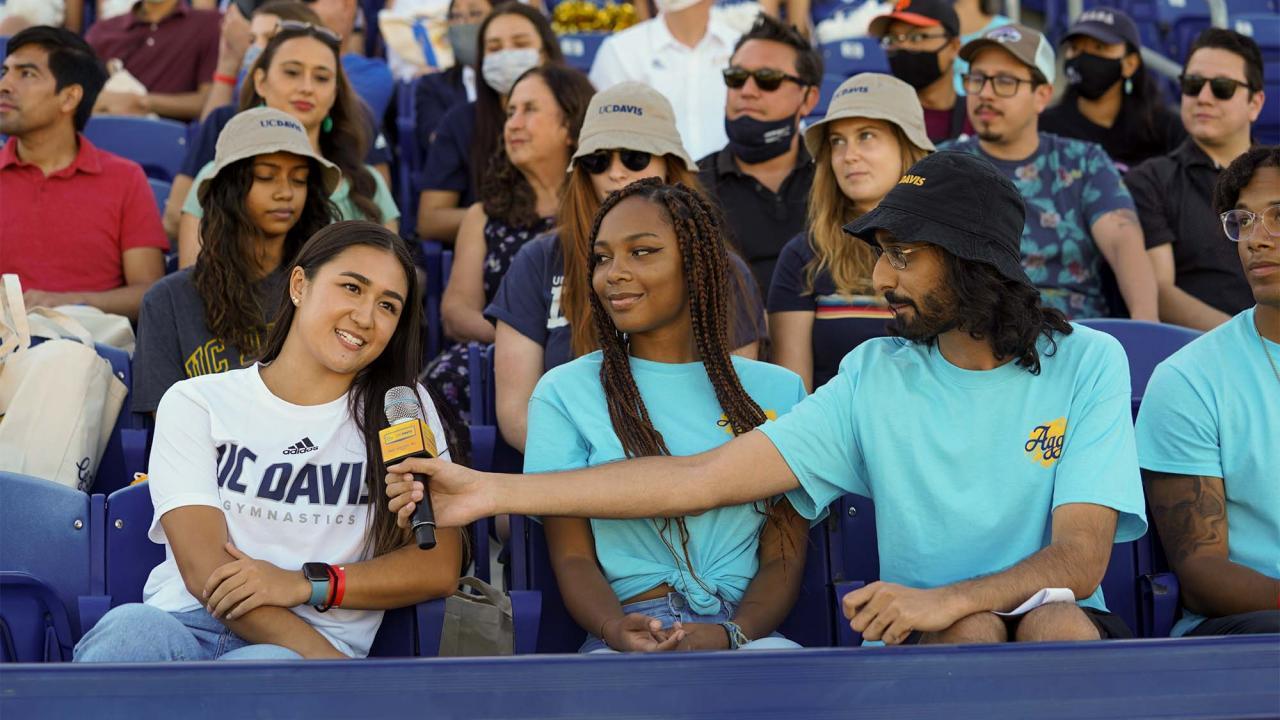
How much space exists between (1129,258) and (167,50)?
485 cm

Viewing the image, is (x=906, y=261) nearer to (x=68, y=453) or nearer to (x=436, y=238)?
(x=68, y=453)

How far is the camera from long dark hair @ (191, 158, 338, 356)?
409 cm

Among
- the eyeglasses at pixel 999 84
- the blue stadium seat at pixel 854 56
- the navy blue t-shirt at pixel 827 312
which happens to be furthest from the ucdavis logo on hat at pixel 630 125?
the blue stadium seat at pixel 854 56

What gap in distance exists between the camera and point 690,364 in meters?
3.31

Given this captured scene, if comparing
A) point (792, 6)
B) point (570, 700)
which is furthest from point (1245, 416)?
point (792, 6)

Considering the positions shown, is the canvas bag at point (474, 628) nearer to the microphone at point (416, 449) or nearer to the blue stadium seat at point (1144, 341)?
the microphone at point (416, 449)

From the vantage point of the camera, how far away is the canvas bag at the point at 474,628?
3002mm

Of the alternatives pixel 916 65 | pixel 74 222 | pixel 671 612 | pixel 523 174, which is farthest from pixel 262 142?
pixel 916 65

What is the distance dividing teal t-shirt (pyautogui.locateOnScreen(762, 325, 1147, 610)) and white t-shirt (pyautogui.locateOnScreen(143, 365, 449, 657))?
3.02ft

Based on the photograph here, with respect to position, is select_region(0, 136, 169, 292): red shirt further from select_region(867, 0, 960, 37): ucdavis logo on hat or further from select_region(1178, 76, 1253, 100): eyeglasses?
select_region(1178, 76, 1253, 100): eyeglasses

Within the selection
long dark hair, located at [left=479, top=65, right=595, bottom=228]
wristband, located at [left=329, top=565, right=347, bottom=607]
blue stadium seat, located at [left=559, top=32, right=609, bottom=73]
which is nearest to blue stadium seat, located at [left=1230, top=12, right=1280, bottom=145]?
blue stadium seat, located at [left=559, top=32, right=609, bottom=73]

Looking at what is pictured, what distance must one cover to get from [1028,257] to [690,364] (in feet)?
7.02

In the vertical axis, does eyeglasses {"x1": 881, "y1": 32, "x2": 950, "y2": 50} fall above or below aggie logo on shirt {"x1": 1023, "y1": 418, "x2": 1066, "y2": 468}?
above

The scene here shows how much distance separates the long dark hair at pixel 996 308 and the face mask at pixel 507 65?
336cm
